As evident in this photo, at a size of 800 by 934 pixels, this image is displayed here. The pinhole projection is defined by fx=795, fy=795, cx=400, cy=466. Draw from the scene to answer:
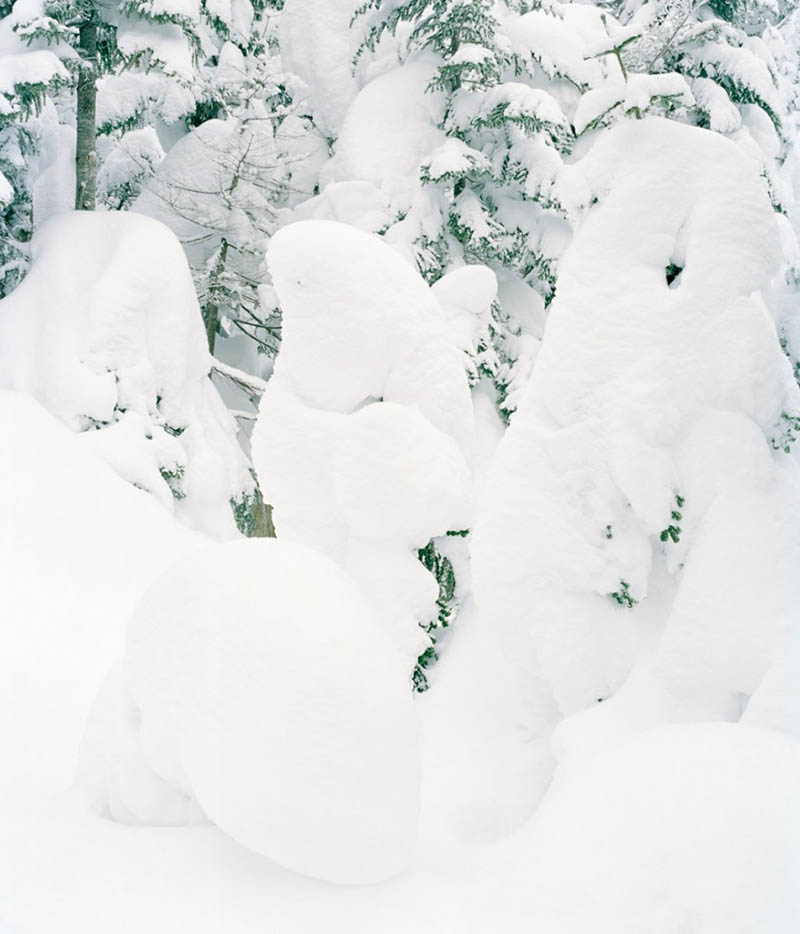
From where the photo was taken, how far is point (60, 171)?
442 inches

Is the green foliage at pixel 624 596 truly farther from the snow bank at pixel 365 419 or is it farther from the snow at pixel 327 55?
the snow at pixel 327 55

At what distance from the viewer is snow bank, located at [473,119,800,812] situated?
411 centimetres

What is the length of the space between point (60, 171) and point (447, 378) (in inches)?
316

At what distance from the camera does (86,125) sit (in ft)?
35.4

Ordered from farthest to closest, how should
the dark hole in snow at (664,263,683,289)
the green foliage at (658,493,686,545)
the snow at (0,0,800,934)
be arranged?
1. the dark hole in snow at (664,263,683,289)
2. the green foliage at (658,493,686,545)
3. the snow at (0,0,800,934)

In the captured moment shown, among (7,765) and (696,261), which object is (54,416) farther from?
(696,261)

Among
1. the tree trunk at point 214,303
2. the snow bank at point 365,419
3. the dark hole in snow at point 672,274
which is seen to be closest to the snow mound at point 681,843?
the dark hole in snow at point 672,274

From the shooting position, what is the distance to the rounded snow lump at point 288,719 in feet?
10.6

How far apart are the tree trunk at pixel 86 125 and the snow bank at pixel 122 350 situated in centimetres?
61

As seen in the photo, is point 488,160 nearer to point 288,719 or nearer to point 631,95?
point 631,95

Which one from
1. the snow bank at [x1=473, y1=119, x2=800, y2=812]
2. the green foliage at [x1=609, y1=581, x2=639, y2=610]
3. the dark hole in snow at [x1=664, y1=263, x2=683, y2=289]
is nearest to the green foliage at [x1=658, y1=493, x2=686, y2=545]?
the snow bank at [x1=473, y1=119, x2=800, y2=812]

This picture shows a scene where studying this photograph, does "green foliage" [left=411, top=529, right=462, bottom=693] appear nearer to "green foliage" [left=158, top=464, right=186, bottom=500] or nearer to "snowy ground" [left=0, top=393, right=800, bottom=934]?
"snowy ground" [left=0, top=393, right=800, bottom=934]

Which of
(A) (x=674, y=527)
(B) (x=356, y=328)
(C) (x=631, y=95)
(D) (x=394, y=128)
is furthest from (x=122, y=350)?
(A) (x=674, y=527)

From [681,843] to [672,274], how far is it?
299cm
